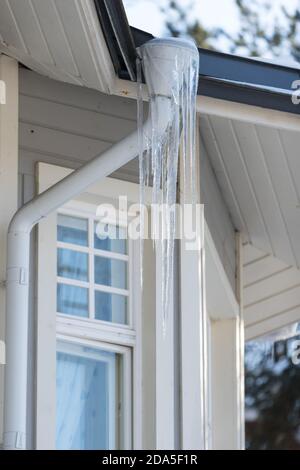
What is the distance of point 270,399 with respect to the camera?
928 inches

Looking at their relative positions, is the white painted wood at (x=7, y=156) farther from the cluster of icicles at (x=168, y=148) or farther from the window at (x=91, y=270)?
the cluster of icicles at (x=168, y=148)

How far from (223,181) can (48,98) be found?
1.77 metres

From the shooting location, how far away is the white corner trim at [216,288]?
7.16 metres

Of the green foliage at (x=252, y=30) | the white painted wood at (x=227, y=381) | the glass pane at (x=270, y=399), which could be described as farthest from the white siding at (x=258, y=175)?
the glass pane at (x=270, y=399)

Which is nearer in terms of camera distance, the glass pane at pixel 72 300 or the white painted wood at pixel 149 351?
the glass pane at pixel 72 300

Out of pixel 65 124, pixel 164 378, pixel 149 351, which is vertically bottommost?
pixel 164 378

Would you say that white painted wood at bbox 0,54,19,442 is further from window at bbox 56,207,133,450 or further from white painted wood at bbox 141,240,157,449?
white painted wood at bbox 141,240,157,449

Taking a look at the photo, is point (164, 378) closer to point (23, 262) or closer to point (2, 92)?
point (23, 262)

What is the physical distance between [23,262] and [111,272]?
0.86 m

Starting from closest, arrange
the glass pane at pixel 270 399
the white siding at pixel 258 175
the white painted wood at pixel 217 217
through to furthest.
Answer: the white siding at pixel 258 175 < the white painted wood at pixel 217 217 < the glass pane at pixel 270 399

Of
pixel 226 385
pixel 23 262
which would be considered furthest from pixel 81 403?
pixel 226 385

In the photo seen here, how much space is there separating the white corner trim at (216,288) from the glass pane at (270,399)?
14964mm

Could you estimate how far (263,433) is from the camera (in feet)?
76.5

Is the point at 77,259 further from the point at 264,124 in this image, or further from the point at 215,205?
the point at 215,205
